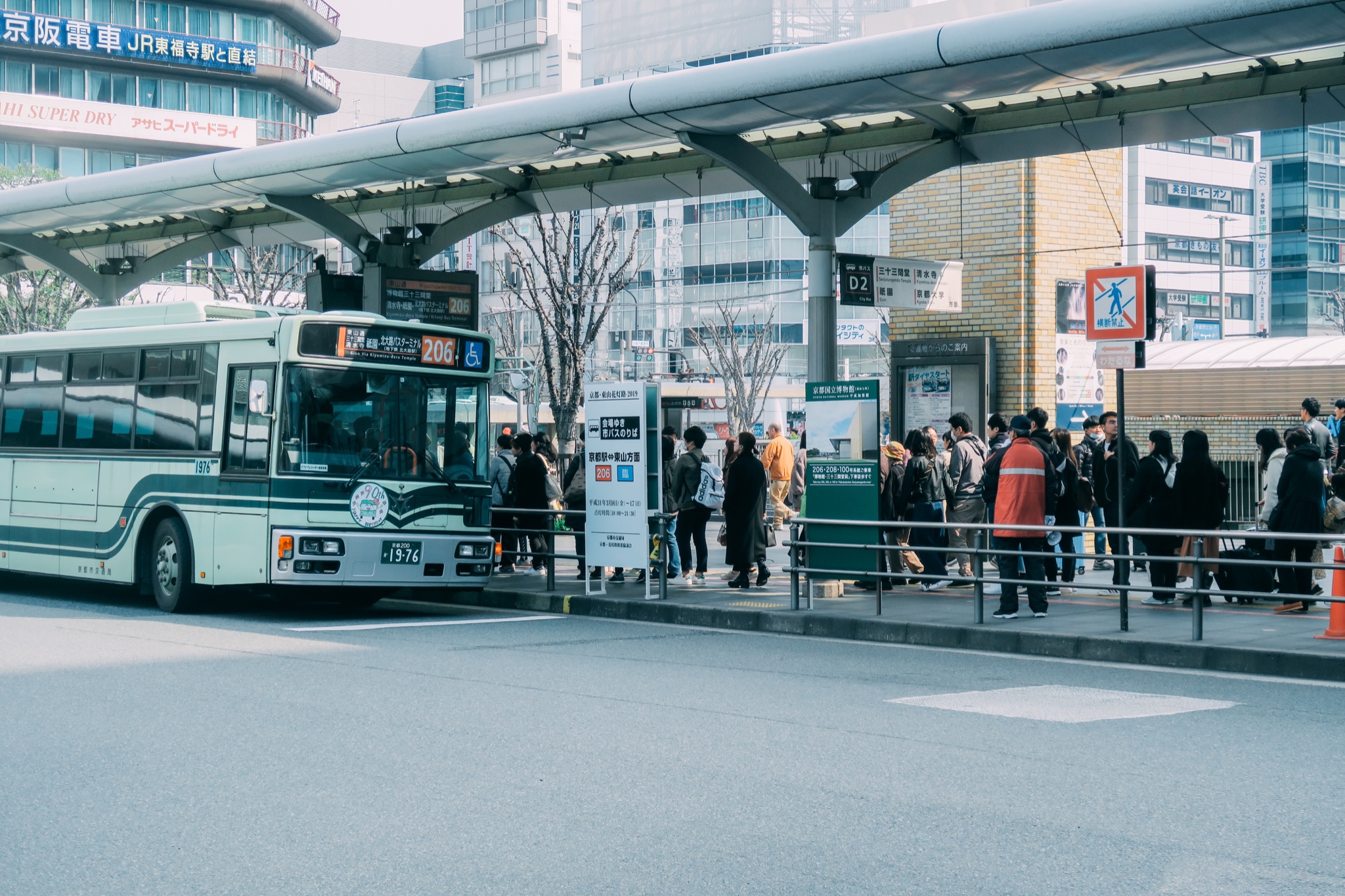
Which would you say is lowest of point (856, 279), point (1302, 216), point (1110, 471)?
point (1110, 471)

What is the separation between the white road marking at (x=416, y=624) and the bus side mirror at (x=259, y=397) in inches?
83.9

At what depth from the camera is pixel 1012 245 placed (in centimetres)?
1956

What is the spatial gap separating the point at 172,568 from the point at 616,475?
15.3 feet

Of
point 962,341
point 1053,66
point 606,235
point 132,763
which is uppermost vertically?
point 606,235

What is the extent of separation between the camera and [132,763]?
7.15 metres

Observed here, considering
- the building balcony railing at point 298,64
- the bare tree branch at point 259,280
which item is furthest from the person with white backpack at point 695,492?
the building balcony railing at point 298,64

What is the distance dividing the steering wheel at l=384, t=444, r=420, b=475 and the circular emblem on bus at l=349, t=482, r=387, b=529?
271 mm

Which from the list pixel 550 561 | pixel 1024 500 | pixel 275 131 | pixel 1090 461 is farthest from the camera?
pixel 275 131

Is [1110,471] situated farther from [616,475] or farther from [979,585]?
[616,475]

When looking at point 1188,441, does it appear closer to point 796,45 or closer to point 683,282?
point 683,282

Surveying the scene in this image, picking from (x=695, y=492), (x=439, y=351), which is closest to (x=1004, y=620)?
(x=695, y=492)

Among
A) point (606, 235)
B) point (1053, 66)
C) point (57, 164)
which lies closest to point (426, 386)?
point (1053, 66)

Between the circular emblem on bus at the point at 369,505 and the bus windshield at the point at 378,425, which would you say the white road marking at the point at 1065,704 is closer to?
the circular emblem on bus at the point at 369,505

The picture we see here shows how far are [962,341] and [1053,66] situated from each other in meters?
8.20
